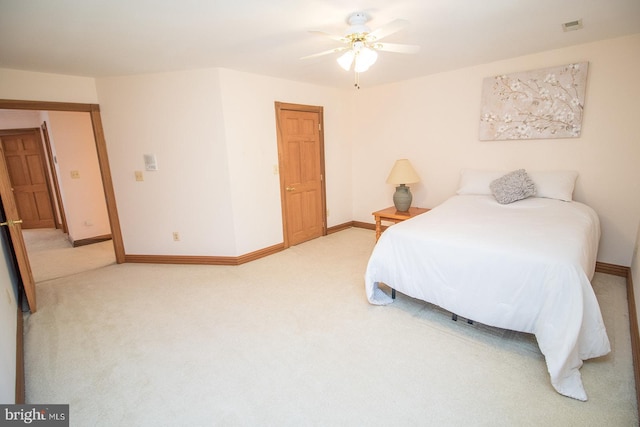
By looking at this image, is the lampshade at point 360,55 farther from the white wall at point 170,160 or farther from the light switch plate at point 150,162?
the light switch plate at point 150,162

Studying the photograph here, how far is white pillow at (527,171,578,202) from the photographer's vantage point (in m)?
3.09

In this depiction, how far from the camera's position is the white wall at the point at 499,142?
2.93 m

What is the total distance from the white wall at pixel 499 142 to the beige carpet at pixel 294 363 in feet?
2.88

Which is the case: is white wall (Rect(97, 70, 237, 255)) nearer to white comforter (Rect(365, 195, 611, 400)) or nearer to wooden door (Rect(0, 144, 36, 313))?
wooden door (Rect(0, 144, 36, 313))

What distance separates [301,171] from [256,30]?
2279mm

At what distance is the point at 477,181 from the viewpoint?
3.63 metres

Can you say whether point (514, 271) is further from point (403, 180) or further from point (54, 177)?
point (54, 177)

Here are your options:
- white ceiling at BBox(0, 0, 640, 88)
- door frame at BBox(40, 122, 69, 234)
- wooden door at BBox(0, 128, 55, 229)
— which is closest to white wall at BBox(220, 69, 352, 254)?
white ceiling at BBox(0, 0, 640, 88)

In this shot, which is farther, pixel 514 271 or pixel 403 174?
pixel 403 174

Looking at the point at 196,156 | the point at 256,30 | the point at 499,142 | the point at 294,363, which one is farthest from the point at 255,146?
the point at 499,142

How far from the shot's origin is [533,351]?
2.06 metres

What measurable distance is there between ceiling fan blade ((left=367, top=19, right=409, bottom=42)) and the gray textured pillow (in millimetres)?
2080

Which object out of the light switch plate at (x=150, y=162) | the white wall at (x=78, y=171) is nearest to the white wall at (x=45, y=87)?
the light switch plate at (x=150, y=162)

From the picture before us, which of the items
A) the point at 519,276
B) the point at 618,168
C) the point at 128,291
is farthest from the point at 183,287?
the point at 618,168
